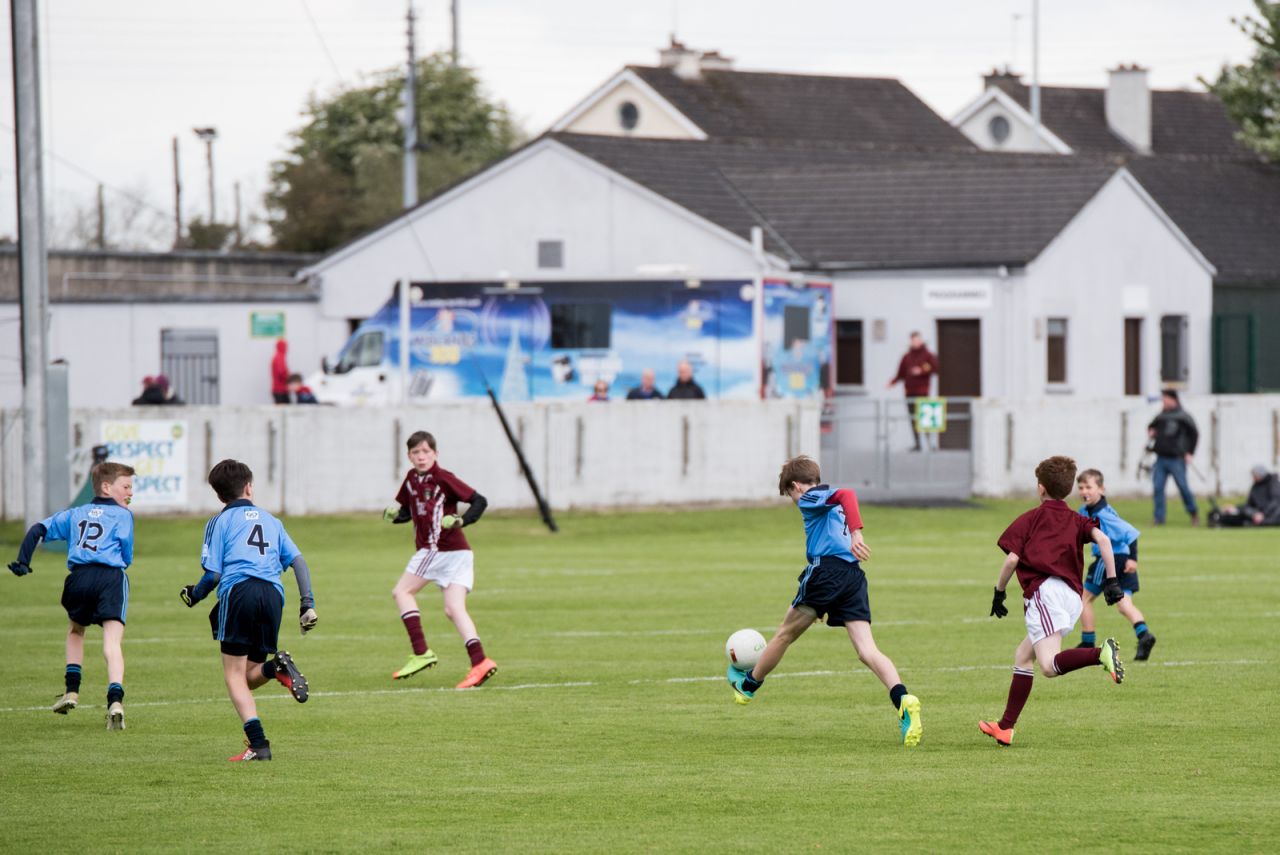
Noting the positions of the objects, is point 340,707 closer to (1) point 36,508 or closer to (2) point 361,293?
(1) point 36,508

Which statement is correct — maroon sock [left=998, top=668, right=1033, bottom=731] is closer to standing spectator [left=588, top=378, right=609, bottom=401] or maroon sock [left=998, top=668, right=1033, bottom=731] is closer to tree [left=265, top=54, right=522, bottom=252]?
standing spectator [left=588, top=378, right=609, bottom=401]

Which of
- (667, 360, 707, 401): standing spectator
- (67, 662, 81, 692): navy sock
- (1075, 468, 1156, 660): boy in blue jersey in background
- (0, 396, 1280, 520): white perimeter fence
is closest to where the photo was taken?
(67, 662, 81, 692): navy sock

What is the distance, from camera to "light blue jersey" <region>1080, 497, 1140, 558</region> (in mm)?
16578

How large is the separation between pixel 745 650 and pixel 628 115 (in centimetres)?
5764

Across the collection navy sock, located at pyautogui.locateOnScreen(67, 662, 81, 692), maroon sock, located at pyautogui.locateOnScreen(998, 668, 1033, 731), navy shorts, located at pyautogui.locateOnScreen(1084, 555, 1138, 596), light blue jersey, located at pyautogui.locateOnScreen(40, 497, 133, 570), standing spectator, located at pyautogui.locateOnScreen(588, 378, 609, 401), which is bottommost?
navy sock, located at pyautogui.locateOnScreen(67, 662, 81, 692)

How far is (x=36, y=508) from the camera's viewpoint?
3005 cm

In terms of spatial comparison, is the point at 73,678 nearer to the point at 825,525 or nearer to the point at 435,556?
the point at 435,556

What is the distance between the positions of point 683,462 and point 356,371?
856 cm

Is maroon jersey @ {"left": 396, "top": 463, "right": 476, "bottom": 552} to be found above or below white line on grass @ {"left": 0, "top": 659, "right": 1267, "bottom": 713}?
above

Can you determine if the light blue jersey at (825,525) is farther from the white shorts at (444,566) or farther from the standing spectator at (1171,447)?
the standing spectator at (1171,447)

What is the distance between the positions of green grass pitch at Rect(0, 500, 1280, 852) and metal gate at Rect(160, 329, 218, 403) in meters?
23.8

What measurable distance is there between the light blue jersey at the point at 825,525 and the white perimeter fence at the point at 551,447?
21.1m

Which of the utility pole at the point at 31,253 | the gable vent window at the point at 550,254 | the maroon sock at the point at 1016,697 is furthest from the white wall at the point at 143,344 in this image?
the maroon sock at the point at 1016,697

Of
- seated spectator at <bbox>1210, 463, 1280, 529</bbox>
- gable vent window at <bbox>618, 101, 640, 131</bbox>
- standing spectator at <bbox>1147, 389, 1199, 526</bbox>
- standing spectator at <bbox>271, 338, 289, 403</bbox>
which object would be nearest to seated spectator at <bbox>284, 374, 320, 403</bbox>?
standing spectator at <bbox>271, 338, 289, 403</bbox>
